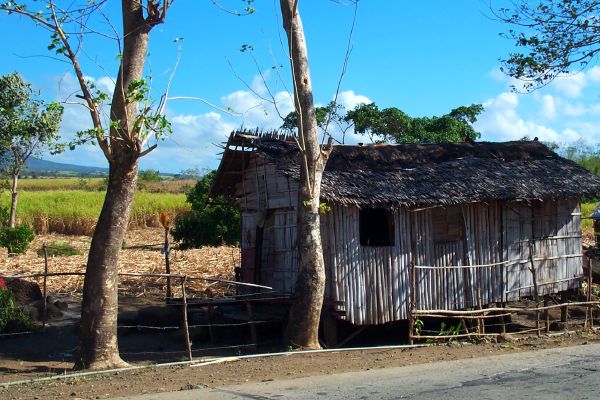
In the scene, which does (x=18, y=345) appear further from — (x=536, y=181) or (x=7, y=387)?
(x=536, y=181)

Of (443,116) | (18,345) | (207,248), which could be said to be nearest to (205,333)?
(18,345)

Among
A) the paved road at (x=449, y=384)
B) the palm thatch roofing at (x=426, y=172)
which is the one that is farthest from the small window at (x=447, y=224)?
the paved road at (x=449, y=384)

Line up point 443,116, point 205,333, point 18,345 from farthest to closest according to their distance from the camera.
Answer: point 443,116, point 205,333, point 18,345

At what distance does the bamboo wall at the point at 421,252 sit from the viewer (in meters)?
12.7

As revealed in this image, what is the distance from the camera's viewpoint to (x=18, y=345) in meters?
12.3

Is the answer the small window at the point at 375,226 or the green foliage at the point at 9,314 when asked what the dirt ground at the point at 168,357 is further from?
the small window at the point at 375,226

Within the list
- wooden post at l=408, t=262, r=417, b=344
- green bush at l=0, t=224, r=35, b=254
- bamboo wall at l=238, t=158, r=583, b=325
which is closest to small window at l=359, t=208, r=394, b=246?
bamboo wall at l=238, t=158, r=583, b=325

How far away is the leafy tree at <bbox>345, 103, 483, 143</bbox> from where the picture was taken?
29.3 metres

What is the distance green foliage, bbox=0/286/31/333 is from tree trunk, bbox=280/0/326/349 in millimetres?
5078

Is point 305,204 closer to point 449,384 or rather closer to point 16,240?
point 449,384

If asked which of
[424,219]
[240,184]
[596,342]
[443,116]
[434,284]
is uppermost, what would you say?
[443,116]

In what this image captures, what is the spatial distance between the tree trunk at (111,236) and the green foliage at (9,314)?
3543 millimetres

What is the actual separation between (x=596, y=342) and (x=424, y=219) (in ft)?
12.5

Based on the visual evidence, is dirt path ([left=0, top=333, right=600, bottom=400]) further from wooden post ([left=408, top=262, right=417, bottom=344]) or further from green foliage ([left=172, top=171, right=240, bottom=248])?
green foliage ([left=172, top=171, right=240, bottom=248])
